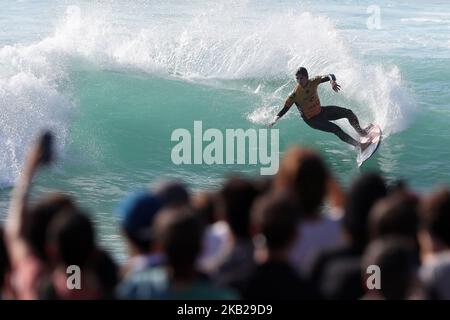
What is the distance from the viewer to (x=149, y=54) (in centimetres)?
2044

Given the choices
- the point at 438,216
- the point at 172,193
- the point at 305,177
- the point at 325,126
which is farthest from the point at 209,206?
the point at 325,126

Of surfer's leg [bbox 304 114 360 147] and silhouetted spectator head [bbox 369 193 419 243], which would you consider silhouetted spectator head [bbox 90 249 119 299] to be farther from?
surfer's leg [bbox 304 114 360 147]

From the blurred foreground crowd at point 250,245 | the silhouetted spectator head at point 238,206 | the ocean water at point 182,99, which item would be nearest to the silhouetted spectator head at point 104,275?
the blurred foreground crowd at point 250,245

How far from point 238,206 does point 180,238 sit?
0.60m

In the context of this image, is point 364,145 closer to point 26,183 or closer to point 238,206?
point 238,206

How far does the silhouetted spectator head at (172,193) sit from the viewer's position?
4410 mm

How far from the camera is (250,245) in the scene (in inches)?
172

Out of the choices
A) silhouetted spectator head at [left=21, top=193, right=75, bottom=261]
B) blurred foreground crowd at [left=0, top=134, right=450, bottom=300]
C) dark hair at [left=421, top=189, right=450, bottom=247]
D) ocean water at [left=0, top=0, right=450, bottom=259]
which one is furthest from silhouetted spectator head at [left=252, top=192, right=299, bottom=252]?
ocean water at [left=0, top=0, right=450, bottom=259]

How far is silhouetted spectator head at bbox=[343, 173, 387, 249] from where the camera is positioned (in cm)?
441

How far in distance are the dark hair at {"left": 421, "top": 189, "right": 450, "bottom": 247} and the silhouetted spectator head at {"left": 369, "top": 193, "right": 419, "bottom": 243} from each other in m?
0.07

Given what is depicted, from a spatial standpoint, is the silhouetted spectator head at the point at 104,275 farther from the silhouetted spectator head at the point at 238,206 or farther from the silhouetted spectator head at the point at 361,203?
the silhouetted spectator head at the point at 361,203

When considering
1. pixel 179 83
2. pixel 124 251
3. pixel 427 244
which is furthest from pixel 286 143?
pixel 427 244
